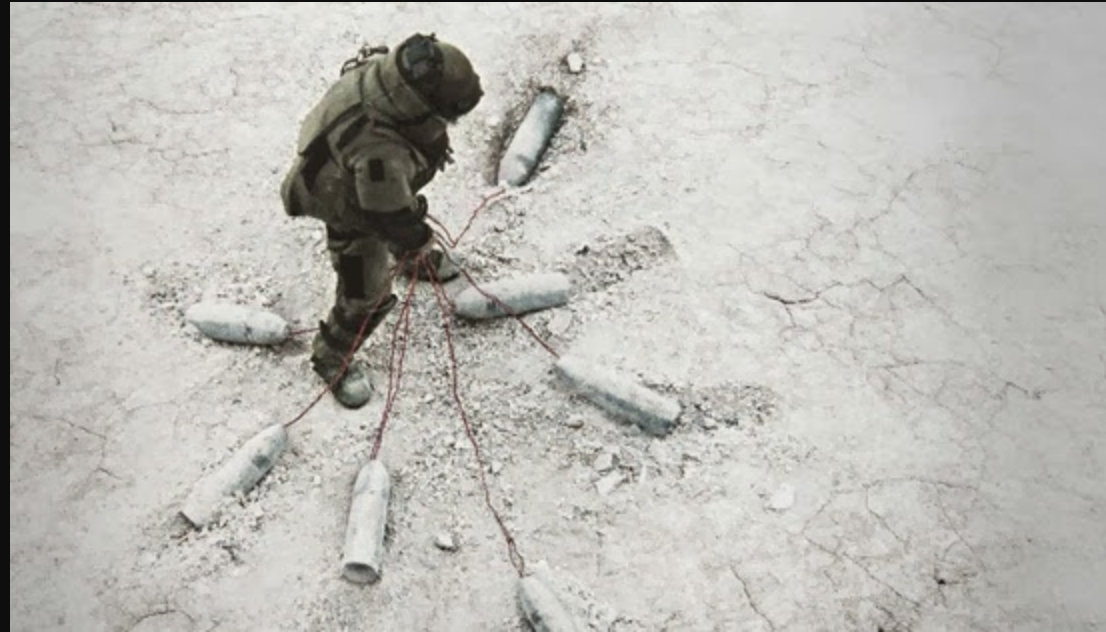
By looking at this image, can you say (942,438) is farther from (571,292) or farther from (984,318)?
(571,292)

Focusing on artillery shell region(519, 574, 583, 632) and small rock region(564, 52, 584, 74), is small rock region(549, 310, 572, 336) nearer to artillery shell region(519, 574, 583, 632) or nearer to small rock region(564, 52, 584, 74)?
artillery shell region(519, 574, 583, 632)

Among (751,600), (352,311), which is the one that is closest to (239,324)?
(352,311)

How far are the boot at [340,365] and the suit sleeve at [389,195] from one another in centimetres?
71

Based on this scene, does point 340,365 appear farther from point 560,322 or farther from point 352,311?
point 560,322

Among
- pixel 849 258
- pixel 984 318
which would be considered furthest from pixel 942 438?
pixel 849 258

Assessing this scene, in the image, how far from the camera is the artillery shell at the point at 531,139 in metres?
5.01

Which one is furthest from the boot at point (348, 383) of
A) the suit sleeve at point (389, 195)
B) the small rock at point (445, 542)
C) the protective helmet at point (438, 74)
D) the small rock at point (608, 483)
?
the protective helmet at point (438, 74)

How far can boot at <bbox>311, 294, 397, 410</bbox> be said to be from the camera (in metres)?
4.05

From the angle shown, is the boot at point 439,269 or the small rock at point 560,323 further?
the boot at point 439,269

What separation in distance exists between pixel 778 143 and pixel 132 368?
3.88 m

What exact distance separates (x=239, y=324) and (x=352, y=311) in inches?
27.2

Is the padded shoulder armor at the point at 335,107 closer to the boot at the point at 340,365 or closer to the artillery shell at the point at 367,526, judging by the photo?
the boot at the point at 340,365

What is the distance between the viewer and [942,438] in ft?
13.2

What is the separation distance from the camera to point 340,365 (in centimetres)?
414
